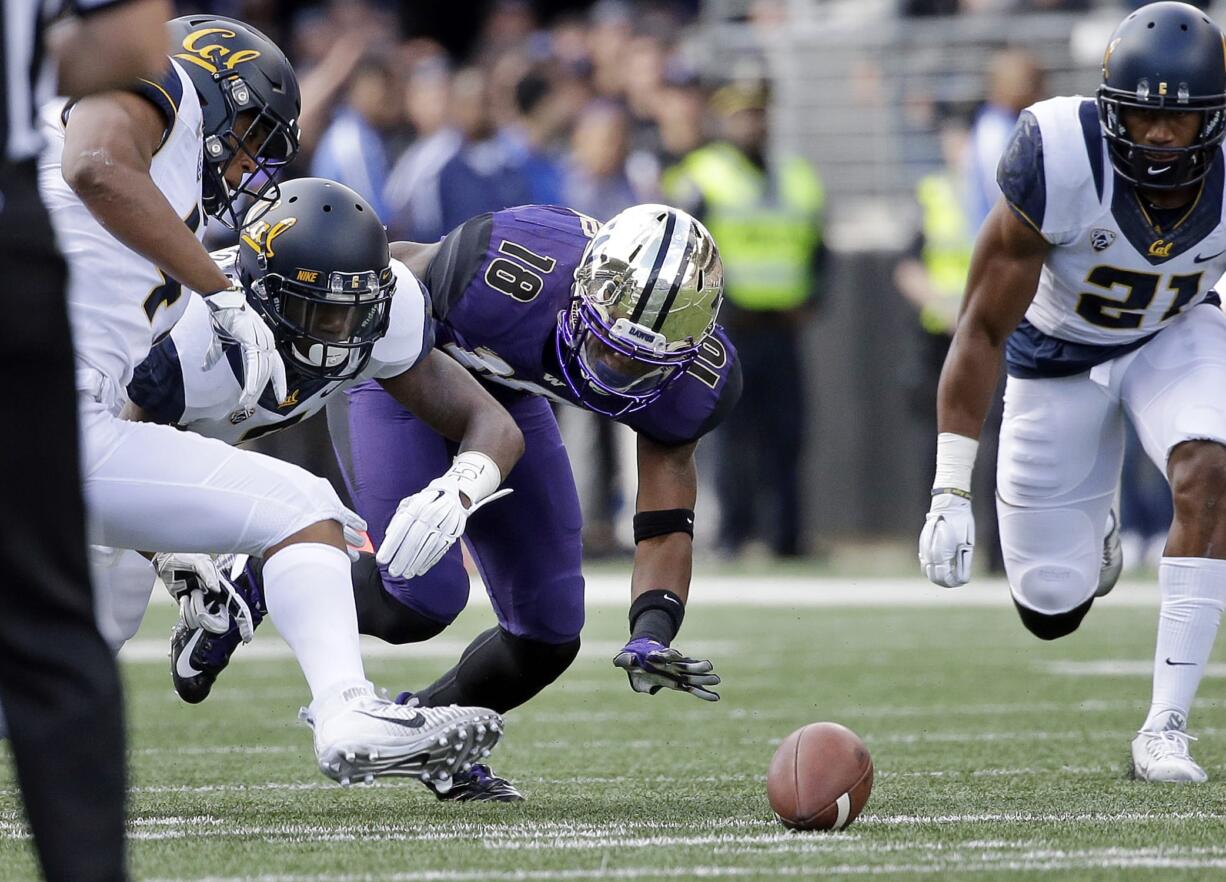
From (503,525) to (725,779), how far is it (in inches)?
30.4

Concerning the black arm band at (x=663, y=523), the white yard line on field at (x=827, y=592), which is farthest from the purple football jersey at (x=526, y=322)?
the white yard line on field at (x=827, y=592)

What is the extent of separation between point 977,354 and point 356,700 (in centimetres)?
204

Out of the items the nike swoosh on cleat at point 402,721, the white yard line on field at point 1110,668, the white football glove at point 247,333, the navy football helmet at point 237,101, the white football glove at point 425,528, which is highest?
the navy football helmet at point 237,101

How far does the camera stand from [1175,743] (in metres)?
4.34

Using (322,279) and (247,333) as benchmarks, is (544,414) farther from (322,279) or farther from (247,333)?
(247,333)

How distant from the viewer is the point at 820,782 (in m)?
3.57

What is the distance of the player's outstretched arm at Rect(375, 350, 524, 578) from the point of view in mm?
3779

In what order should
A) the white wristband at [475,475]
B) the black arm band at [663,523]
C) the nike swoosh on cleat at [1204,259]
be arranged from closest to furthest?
the white wristband at [475,475] < the black arm band at [663,523] < the nike swoosh on cleat at [1204,259]

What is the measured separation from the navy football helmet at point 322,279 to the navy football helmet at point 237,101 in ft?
0.32

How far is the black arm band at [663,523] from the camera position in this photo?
4387 mm

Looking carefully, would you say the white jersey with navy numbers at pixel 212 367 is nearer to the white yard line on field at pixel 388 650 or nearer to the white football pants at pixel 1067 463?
the white football pants at pixel 1067 463

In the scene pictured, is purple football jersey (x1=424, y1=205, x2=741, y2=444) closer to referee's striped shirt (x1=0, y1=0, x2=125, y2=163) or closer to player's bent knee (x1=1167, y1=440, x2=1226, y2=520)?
player's bent knee (x1=1167, y1=440, x2=1226, y2=520)

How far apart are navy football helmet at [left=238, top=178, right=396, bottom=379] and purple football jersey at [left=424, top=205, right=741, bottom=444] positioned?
1.25ft

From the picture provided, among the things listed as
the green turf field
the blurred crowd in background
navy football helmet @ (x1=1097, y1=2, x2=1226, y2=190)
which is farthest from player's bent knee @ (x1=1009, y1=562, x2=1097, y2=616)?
the blurred crowd in background
